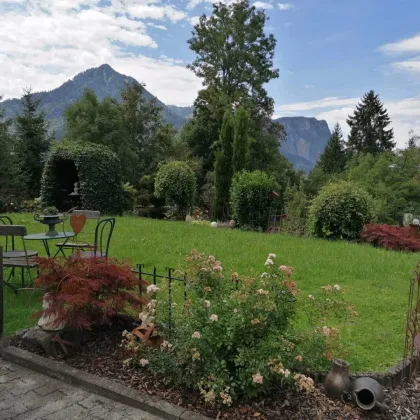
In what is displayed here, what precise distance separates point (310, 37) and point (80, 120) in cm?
1435

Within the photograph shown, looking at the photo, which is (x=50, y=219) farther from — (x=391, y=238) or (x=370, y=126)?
(x=370, y=126)

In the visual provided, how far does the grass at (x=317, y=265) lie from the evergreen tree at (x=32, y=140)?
26.2ft

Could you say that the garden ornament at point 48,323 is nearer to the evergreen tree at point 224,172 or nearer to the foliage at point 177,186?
the foliage at point 177,186

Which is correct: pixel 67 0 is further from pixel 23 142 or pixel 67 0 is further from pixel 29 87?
pixel 29 87

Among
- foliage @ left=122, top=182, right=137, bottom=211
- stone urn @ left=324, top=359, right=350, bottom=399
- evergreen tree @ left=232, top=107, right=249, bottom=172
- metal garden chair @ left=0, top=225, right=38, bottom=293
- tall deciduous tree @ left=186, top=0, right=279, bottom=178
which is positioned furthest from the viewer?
tall deciduous tree @ left=186, top=0, right=279, bottom=178

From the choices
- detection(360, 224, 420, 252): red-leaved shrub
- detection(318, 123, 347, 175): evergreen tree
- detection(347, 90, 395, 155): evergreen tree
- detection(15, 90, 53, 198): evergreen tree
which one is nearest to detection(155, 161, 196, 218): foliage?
detection(360, 224, 420, 252): red-leaved shrub

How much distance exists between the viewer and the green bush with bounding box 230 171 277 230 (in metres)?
11.0

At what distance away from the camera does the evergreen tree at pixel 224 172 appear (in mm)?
14211

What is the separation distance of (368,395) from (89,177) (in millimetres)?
11211

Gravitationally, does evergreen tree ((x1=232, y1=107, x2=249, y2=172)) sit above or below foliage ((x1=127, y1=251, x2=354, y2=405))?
above

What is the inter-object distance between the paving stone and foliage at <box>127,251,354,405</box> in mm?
337

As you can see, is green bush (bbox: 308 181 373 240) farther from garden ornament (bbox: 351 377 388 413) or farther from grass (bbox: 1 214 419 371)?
garden ornament (bbox: 351 377 388 413)

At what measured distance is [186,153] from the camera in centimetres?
2164

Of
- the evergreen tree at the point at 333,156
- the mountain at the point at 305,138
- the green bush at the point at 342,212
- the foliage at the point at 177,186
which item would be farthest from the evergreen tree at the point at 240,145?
the mountain at the point at 305,138
